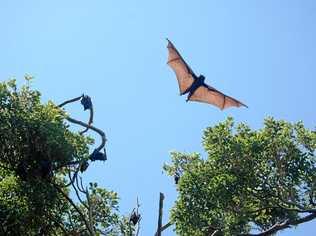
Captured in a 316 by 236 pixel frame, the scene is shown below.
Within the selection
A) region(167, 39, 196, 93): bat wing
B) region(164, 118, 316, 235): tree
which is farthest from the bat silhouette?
region(164, 118, 316, 235): tree

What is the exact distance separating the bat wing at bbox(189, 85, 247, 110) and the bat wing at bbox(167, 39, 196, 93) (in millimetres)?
432

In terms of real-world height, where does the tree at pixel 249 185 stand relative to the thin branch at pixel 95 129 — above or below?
below

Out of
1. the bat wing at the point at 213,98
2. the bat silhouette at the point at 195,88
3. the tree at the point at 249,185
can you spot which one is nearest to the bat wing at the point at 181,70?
the bat silhouette at the point at 195,88

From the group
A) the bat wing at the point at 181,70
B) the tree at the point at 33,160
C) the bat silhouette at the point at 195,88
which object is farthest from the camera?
the bat silhouette at the point at 195,88

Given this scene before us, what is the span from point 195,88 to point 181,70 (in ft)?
2.56

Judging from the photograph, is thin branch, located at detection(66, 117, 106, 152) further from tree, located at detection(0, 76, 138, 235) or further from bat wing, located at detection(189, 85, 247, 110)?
bat wing, located at detection(189, 85, 247, 110)

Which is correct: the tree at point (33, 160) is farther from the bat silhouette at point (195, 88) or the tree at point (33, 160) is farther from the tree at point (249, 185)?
the bat silhouette at point (195, 88)

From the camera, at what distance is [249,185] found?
1426cm

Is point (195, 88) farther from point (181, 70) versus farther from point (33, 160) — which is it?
point (33, 160)

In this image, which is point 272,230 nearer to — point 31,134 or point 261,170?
point 261,170

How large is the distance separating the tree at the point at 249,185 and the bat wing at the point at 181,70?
4.46 metres

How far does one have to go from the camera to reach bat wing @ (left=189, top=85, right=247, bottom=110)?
1865cm

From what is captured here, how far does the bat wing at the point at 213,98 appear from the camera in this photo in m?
18.7

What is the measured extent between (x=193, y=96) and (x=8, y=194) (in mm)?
8155
